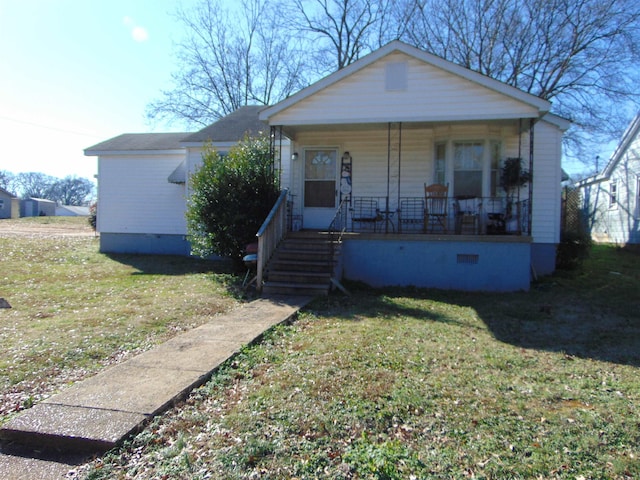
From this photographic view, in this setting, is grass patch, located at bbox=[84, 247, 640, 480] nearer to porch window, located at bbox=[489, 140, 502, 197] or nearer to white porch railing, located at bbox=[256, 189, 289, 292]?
white porch railing, located at bbox=[256, 189, 289, 292]

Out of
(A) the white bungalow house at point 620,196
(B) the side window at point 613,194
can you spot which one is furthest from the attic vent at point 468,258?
(B) the side window at point 613,194

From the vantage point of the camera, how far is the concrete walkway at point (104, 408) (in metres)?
A: 2.90

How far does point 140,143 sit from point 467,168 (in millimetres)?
11114

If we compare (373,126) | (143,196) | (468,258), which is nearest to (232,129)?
(143,196)

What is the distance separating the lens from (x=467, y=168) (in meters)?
11.0

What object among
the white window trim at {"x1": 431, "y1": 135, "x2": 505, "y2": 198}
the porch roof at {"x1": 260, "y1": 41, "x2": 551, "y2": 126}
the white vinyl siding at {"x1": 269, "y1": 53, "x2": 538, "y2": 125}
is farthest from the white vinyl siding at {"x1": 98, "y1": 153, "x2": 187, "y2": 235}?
the white window trim at {"x1": 431, "y1": 135, "x2": 505, "y2": 198}

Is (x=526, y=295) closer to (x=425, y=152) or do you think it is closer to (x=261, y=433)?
(x=425, y=152)

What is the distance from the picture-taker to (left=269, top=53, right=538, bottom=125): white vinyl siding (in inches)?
379

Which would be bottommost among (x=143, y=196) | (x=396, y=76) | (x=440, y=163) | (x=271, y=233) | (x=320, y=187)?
(x=271, y=233)

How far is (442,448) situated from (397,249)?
7.29 m

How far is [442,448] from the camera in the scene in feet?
9.66

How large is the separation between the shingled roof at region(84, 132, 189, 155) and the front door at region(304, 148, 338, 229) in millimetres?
4523

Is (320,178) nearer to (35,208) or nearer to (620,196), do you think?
(620,196)

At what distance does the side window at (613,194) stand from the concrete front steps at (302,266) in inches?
592
